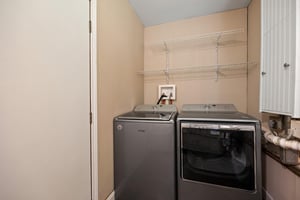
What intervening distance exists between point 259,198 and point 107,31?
215 cm

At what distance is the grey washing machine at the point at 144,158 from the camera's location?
1.50 meters

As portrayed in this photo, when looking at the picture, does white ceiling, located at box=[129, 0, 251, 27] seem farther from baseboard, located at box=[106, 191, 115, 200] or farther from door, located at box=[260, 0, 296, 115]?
baseboard, located at box=[106, 191, 115, 200]

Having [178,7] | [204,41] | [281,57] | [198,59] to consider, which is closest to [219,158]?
[281,57]

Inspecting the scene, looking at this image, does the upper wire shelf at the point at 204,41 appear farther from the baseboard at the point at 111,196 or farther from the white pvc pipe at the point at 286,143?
the baseboard at the point at 111,196

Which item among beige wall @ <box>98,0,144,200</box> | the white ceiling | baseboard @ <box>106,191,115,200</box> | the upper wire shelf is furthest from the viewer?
the upper wire shelf

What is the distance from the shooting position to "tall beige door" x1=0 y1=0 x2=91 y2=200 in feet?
2.54

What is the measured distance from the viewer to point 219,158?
1.42 metres

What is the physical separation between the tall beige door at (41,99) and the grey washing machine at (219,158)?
0.99m

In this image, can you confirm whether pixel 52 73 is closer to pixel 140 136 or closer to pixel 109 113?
pixel 109 113

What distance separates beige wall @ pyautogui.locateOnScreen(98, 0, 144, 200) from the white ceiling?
19 centimetres

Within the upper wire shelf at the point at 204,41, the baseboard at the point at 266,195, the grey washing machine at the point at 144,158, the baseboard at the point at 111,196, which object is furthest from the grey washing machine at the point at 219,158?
the upper wire shelf at the point at 204,41

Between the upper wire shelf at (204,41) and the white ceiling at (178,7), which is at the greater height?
the white ceiling at (178,7)

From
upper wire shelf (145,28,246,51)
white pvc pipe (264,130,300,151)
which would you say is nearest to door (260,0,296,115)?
white pvc pipe (264,130,300,151)

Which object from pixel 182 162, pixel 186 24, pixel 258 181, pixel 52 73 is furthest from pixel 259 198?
pixel 186 24
